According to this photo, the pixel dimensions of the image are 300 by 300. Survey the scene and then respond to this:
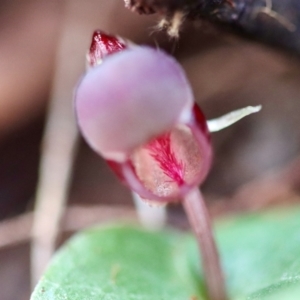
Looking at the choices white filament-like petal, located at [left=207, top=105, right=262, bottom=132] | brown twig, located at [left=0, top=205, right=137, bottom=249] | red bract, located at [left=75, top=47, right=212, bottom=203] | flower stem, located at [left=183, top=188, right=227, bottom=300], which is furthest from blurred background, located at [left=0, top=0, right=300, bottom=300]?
red bract, located at [left=75, top=47, right=212, bottom=203]

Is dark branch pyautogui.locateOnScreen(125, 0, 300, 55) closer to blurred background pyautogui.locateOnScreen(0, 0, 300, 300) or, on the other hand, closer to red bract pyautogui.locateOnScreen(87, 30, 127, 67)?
red bract pyautogui.locateOnScreen(87, 30, 127, 67)

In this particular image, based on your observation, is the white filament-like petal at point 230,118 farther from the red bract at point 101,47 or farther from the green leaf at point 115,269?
the green leaf at point 115,269

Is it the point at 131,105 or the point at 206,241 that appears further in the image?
the point at 206,241

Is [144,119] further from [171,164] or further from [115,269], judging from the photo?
[115,269]

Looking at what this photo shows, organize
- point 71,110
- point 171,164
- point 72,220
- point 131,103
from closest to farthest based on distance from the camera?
point 131,103 → point 171,164 → point 72,220 → point 71,110

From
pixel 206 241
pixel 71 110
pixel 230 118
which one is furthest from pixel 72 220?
pixel 230 118

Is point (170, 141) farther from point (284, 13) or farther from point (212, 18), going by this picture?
point (284, 13)
